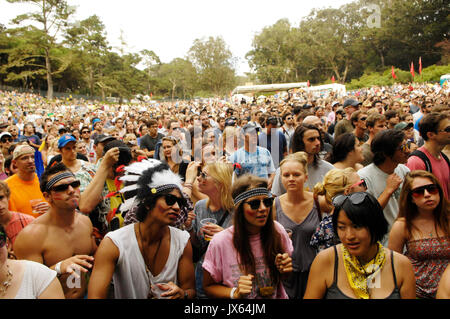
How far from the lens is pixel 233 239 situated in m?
2.27

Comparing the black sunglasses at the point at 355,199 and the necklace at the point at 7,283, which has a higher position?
the black sunglasses at the point at 355,199

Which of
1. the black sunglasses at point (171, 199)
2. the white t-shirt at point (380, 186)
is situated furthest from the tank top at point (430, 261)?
the black sunglasses at point (171, 199)

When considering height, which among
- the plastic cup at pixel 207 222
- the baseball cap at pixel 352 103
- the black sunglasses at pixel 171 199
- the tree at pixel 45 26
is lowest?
the plastic cup at pixel 207 222

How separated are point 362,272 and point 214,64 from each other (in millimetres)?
64392

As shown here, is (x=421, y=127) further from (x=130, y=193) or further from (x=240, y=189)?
(x=130, y=193)

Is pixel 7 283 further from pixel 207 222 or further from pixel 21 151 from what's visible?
pixel 21 151

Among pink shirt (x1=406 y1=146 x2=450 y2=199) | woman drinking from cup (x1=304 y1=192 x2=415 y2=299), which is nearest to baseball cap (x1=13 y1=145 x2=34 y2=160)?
woman drinking from cup (x1=304 y1=192 x2=415 y2=299)

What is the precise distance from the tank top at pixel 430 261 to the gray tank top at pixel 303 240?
0.74m

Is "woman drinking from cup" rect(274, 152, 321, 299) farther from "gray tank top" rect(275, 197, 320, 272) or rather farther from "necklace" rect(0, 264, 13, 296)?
"necklace" rect(0, 264, 13, 296)

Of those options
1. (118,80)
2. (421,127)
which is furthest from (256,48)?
(421,127)

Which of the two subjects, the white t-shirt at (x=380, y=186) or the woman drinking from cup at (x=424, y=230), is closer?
the woman drinking from cup at (x=424, y=230)

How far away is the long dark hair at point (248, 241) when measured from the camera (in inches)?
87.6

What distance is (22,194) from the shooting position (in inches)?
143

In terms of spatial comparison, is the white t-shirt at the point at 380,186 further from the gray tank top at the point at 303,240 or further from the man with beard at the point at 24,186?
the man with beard at the point at 24,186
